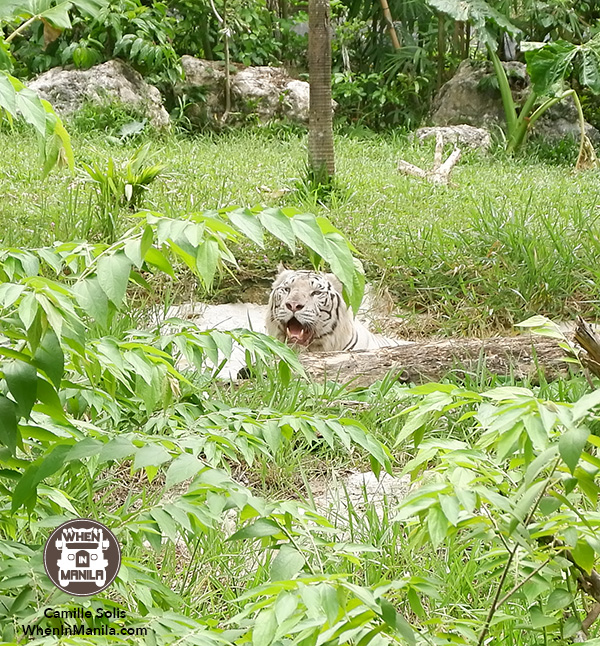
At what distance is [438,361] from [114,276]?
2752 mm

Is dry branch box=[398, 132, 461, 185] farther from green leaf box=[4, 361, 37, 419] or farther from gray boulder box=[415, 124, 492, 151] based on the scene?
green leaf box=[4, 361, 37, 419]

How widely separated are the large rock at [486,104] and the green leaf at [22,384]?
9.49 metres

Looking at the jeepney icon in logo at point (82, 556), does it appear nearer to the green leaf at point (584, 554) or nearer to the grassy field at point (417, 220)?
the green leaf at point (584, 554)

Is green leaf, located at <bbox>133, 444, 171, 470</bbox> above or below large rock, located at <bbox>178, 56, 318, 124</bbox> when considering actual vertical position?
above

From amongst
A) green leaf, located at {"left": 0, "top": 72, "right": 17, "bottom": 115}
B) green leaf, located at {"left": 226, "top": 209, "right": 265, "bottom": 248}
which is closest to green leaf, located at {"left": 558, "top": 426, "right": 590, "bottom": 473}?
green leaf, located at {"left": 226, "top": 209, "right": 265, "bottom": 248}

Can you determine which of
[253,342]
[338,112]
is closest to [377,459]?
[253,342]

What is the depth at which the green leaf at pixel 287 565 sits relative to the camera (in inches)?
43.6

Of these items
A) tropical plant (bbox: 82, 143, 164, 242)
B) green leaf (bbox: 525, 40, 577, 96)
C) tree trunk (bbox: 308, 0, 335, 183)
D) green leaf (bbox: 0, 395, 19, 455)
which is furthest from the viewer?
green leaf (bbox: 525, 40, 577, 96)

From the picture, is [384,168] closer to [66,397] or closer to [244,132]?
[244,132]

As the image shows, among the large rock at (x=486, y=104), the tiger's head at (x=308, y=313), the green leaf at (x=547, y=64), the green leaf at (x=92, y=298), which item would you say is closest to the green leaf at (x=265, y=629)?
the green leaf at (x=92, y=298)

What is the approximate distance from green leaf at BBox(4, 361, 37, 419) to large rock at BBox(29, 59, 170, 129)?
7.71 meters

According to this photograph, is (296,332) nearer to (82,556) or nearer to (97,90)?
(82,556)

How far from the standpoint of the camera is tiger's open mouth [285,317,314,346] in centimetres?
435

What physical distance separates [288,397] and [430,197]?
11.4 ft
